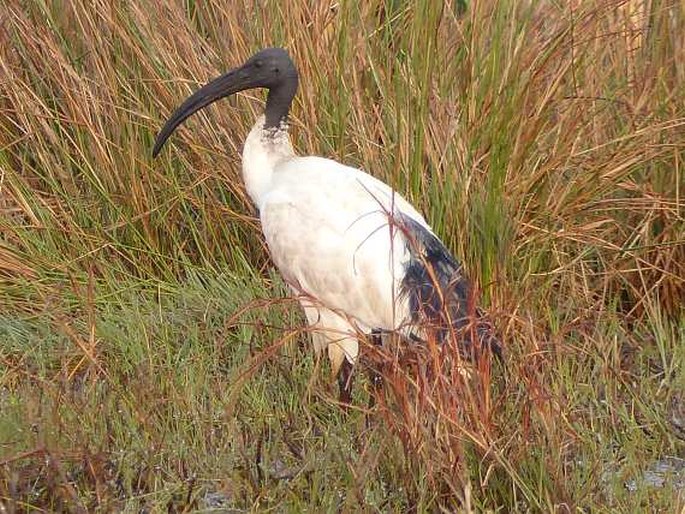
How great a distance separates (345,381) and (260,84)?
0.85 meters

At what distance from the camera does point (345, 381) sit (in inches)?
170

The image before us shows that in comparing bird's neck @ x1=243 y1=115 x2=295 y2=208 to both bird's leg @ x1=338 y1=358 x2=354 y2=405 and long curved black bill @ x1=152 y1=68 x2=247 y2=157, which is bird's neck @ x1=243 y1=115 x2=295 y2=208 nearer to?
long curved black bill @ x1=152 y1=68 x2=247 y2=157

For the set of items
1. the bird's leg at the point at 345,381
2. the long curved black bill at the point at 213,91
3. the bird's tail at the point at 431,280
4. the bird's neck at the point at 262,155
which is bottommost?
the bird's leg at the point at 345,381

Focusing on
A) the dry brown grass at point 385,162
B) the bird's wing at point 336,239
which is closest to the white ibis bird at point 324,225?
the bird's wing at point 336,239

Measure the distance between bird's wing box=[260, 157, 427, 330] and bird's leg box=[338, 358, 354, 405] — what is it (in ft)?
0.38

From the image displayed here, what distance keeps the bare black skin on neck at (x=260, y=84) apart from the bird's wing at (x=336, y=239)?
0.19 m

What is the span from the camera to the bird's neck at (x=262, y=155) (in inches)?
178

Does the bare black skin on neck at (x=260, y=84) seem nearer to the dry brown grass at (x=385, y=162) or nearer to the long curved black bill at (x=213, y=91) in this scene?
the long curved black bill at (x=213, y=91)

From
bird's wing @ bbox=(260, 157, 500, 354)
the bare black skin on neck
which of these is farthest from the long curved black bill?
bird's wing @ bbox=(260, 157, 500, 354)

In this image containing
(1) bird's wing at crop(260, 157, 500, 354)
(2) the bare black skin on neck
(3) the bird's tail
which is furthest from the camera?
(2) the bare black skin on neck

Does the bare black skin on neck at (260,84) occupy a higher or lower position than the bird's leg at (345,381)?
higher

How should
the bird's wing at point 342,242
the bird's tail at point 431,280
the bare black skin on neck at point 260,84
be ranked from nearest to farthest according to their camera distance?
the bird's tail at point 431,280 → the bird's wing at point 342,242 → the bare black skin on neck at point 260,84

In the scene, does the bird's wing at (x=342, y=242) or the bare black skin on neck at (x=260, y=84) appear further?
the bare black skin on neck at (x=260, y=84)

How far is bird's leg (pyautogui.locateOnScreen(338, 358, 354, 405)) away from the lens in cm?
397
